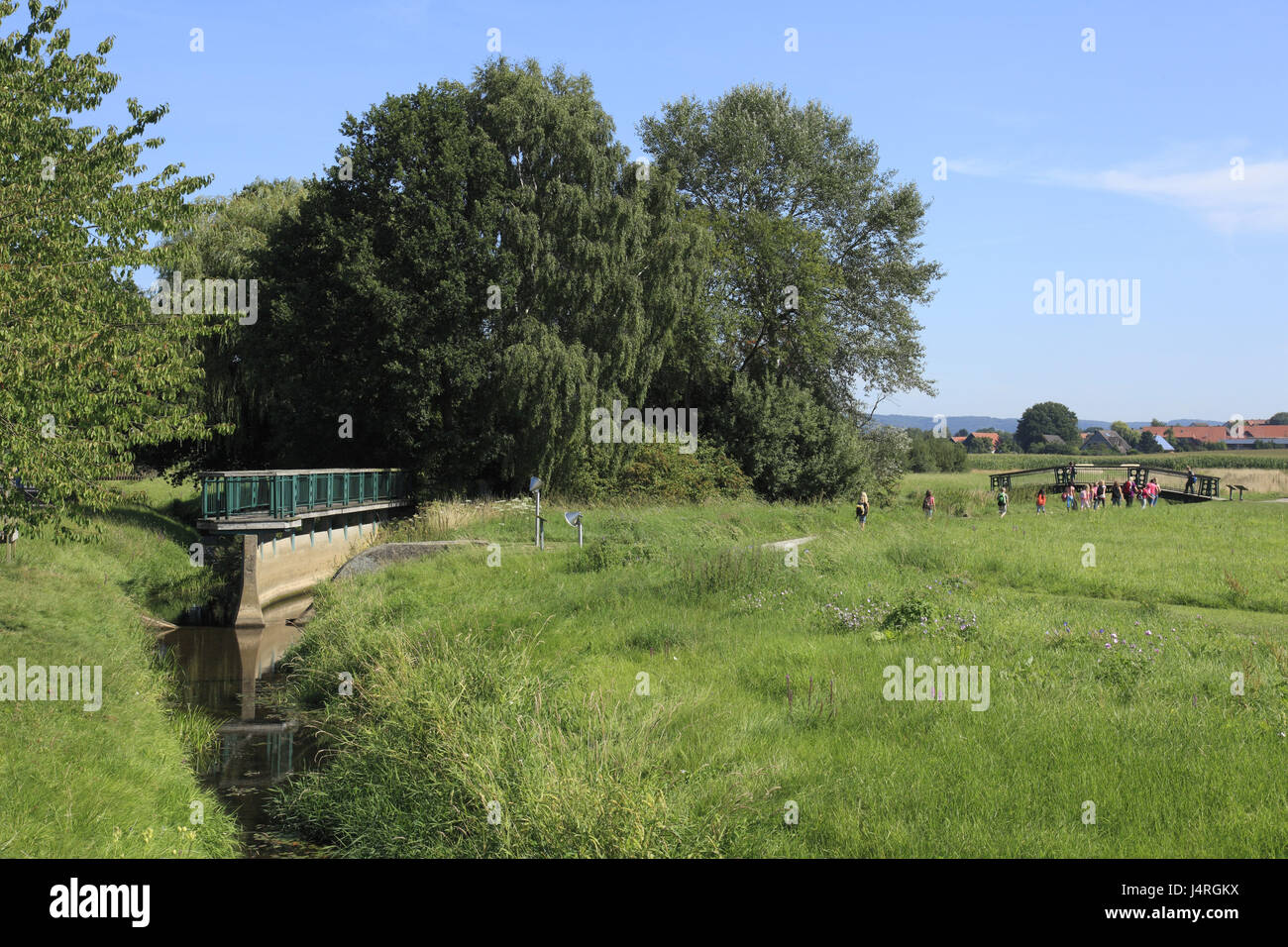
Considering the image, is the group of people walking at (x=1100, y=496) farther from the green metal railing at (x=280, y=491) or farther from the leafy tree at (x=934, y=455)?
the leafy tree at (x=934, y=455)

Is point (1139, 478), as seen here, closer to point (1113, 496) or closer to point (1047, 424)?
point (1113, 496)

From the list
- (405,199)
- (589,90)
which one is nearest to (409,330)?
(405,199)

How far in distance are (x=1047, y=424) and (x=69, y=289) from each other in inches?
5426

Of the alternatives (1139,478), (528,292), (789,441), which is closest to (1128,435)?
(1139,478)

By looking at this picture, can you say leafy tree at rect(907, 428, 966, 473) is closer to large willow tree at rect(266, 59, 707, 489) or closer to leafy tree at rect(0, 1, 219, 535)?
large willow tree at rect(266, 59, 707, 489)

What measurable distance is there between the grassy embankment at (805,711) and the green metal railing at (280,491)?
18.0 feet

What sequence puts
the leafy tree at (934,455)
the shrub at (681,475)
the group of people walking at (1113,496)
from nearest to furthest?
the shrub at (681,475)
the group of people walking at (1113,496)
the leafy tree at (934,455)

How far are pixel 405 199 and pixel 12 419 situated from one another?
64.6 feet

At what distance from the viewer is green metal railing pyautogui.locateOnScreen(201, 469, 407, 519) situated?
22.4 m

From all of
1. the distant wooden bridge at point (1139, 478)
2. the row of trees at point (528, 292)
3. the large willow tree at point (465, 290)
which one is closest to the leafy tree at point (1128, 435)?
the distant wooden bridge at point (1139, 478)

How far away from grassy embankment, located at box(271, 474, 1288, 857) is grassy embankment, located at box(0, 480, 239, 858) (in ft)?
4.76

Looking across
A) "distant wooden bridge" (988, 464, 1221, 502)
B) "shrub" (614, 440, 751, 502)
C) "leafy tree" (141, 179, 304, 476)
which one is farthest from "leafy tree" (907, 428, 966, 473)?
"leafy tree" (141, 179, 304, 476)

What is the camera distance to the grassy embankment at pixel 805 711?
24.1 ft

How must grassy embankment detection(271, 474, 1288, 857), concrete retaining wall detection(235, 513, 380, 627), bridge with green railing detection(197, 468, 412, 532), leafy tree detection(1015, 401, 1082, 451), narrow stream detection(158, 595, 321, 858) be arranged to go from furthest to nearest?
leafy tree detection(1015, 401, 1082, 451), bridge with green railing detection(197, 468, 412, 532), concrete retaining wall detection(235, 513, 380, 627), narrow stream detection(158, 595, 321, 858), grassy embankment detection(271, 474, 1288, 857)
